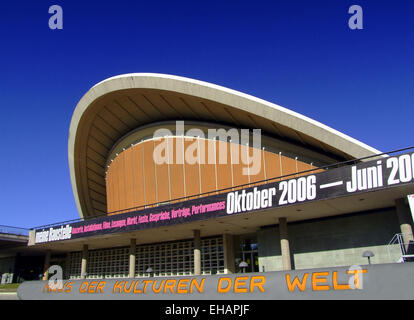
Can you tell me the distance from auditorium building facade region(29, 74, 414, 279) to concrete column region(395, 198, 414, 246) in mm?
49

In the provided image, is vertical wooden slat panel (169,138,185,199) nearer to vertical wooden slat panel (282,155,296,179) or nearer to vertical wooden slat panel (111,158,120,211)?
vertical wooden slat panel (111,158,120,211)

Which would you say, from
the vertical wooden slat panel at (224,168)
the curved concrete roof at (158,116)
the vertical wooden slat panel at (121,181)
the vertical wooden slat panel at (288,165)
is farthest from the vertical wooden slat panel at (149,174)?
the vertical wooden slat panel at (288,165)

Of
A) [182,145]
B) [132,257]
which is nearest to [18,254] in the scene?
[132,257]

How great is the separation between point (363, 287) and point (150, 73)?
71.7ft

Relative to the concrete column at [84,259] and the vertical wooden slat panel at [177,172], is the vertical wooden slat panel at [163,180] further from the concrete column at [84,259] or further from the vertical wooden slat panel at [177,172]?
the concrete column at [84,259]

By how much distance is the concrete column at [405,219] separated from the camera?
56.7 feet

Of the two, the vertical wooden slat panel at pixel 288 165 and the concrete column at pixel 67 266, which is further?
the concrete column at pixel 67 266

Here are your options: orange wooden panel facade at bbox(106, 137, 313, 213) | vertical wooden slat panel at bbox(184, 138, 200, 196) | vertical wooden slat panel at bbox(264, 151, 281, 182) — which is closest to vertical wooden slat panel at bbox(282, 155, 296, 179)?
orange wooden panel facade at bbox(106, 137, 313, 213)

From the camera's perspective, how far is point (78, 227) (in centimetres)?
2983

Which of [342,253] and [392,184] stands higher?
[392,184]

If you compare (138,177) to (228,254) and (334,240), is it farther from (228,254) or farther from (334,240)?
(334,240)

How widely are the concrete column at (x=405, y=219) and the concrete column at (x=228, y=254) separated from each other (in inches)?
507

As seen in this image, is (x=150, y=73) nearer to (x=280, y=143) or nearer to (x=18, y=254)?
(x=280, y=143)

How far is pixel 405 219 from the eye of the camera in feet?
57.7
